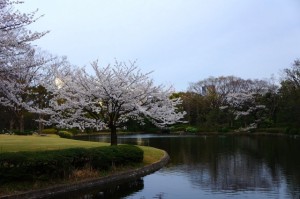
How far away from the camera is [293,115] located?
48500 millimetres

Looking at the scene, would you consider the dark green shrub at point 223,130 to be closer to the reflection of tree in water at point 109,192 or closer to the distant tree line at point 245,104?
the distant tree line at point 245,104

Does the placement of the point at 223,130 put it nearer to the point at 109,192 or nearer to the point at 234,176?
the point at 234,176

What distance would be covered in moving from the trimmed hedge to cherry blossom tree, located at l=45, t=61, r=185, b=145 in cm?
353

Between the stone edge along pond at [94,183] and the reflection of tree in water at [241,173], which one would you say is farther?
the reflection of tree in water at [241,173]

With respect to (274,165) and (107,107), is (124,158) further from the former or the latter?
(274,165)

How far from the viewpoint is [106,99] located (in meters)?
19.1

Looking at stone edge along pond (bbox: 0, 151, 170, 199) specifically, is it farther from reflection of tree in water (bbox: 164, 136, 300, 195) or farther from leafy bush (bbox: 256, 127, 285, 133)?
leafy bush (bbox: 256, 127, 285, 133)

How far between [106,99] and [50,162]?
7.22 meters

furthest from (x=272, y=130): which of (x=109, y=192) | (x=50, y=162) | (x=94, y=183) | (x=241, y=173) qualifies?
(x=50, y=162)

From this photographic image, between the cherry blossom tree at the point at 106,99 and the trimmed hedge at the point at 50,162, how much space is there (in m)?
3.53

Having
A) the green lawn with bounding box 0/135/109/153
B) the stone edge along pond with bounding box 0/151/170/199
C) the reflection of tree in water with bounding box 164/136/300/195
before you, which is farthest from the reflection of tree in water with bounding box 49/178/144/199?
the green lawn with bounding box 0/135/109/153

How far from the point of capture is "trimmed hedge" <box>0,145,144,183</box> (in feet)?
37.5

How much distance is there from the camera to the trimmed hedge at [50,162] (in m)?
11.4

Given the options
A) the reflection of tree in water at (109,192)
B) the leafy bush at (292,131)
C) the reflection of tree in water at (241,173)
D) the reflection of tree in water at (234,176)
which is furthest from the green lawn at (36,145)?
the leafy bush at (292,131)
